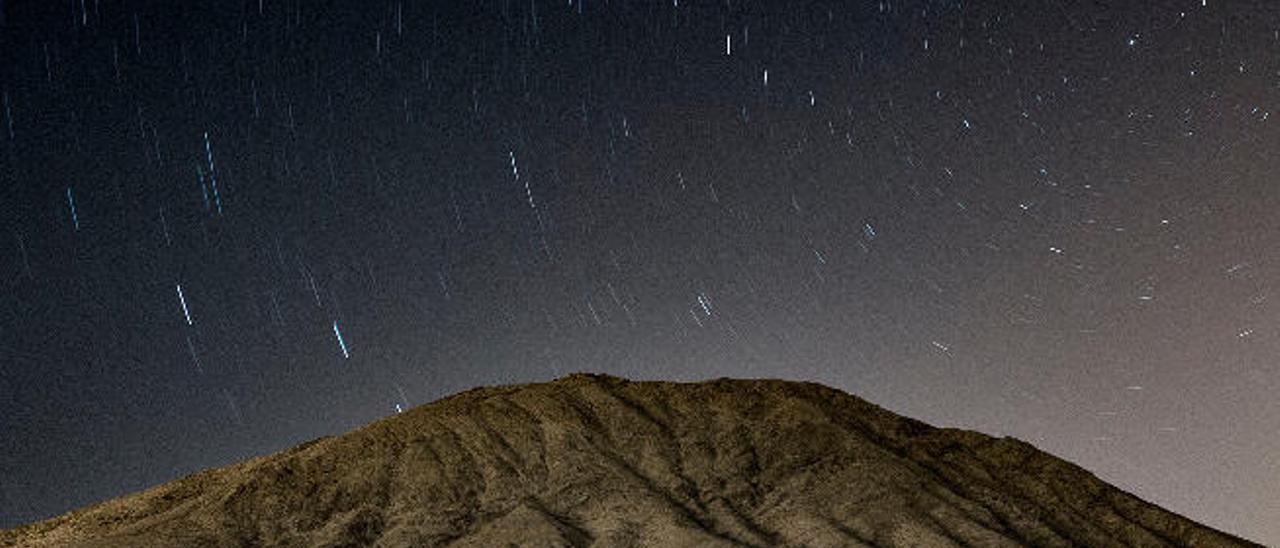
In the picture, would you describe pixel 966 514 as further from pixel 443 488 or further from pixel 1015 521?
pixel 443 488

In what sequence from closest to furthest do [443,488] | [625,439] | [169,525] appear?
[169,525] → [443,488] → [625,439]

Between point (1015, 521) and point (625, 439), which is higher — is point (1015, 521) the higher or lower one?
the lower one

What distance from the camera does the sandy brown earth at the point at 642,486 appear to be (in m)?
64.6

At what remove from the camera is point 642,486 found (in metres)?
68.9

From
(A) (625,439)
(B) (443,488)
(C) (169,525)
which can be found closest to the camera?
(C) (169,525)

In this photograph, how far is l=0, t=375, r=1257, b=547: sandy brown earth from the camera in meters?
64.6

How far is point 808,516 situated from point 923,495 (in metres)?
6.45

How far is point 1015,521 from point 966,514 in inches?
132

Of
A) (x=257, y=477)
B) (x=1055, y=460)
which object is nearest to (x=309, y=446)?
(x=257, y=477)

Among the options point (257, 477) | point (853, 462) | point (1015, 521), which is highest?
point (257, 477)

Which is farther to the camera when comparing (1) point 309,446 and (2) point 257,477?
(1) point 309,446

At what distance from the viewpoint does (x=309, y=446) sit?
7781 cm

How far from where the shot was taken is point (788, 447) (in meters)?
74.1

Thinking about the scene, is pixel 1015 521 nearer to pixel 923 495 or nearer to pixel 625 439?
pixel 923 495
